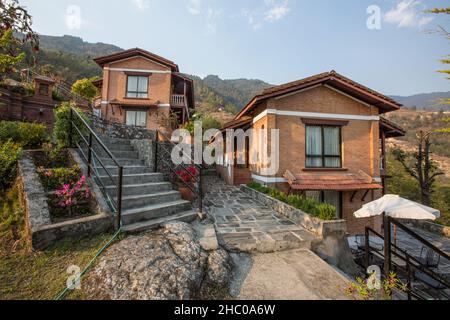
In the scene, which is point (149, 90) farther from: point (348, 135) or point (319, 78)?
point (348, 135)

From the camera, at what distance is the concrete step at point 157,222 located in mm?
3455

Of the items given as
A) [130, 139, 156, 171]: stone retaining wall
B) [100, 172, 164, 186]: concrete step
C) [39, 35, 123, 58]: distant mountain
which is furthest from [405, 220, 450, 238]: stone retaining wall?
[39, 35, 123, 58]: distant mountain

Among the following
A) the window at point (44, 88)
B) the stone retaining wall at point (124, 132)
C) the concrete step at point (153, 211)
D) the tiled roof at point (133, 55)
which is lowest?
the concrete step at point (153, 211)

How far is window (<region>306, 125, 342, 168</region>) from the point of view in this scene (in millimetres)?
9336

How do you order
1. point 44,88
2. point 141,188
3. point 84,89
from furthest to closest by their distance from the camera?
1. point 84,89
2. point 44,88
3. point 141,188

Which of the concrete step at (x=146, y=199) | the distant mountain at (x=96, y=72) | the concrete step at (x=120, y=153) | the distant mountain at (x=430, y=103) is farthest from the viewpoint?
the distant mountain at (x=96, y=72)

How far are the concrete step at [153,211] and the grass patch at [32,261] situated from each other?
57 centimetres

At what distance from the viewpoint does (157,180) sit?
5.55m

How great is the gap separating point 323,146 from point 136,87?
56.5 feet

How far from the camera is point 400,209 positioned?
5695mm

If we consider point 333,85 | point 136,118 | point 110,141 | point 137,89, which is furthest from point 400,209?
point 137,89

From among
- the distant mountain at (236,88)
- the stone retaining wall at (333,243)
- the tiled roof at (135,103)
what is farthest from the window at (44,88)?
→ the distant mountain at (236,88)

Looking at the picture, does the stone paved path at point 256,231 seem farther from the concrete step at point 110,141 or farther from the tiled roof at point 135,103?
the tiled roof at point 135,103
